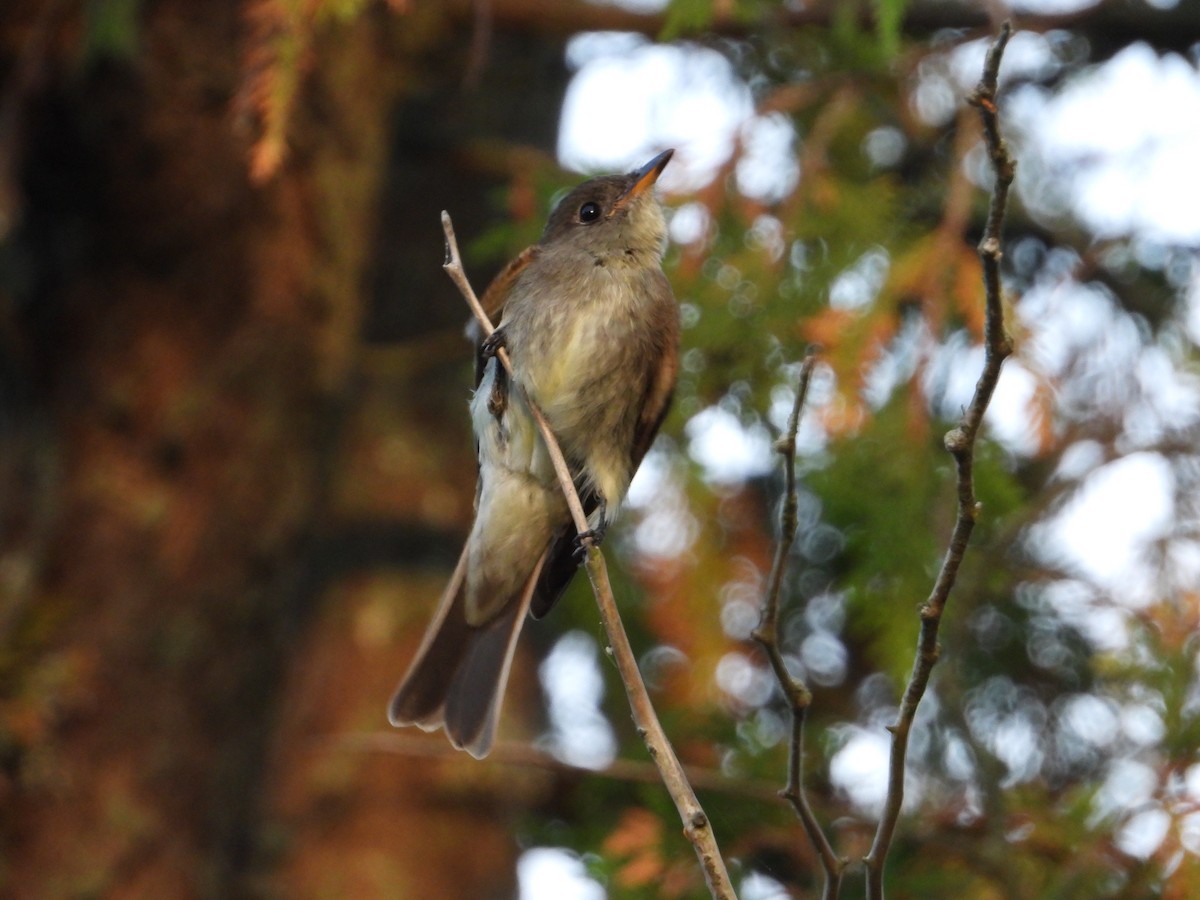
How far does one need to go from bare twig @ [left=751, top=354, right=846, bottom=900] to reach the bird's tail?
4.32ft

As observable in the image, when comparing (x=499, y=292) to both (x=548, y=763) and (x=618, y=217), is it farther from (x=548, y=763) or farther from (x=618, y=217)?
(x=548, y=763)

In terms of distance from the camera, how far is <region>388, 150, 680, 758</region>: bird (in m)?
3.48

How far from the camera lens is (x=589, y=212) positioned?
3.84 m

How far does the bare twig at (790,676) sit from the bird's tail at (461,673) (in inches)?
51.9

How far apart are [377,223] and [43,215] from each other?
3.49ft

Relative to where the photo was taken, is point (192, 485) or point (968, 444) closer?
point (968, 444)

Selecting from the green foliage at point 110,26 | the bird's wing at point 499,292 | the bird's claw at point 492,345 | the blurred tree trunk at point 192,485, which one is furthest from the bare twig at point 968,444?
the green foliage at point 110,26

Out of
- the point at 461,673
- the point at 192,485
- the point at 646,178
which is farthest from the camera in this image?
the point at 192,485

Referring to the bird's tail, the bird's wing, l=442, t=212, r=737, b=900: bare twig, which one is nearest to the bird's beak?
the bird's wing

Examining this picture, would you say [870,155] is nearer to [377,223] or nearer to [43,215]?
[377,223]

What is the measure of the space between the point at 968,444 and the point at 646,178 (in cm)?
209

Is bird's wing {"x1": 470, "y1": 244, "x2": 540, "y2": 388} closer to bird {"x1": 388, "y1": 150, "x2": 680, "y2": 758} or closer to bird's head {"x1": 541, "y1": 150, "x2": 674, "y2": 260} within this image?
bird {"x1": 388, "y1": 150, "x2": 680, "y2": 758}

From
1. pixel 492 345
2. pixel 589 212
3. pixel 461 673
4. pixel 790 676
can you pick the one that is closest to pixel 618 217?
pixel 589 212

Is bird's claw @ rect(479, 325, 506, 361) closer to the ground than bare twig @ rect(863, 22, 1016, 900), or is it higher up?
closer to the ground
